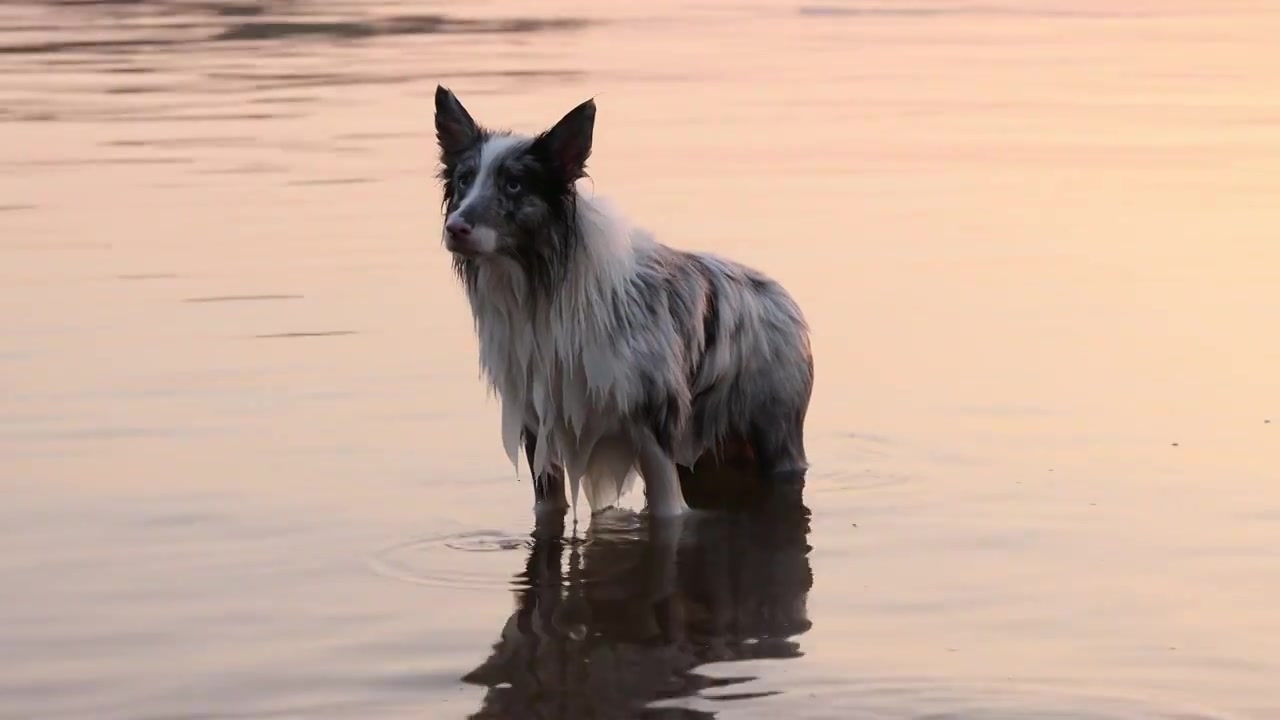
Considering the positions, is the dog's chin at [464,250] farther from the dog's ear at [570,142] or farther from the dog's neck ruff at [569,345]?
the dog's ear at [570,142]

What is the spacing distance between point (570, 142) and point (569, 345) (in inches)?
31.0

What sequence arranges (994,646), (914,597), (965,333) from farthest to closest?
Result: (965,333), (914,597), (994,646)

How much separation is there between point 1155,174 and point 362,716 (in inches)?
447

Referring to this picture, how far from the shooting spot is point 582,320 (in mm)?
8594

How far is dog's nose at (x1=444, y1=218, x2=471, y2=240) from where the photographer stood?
8.09 meters

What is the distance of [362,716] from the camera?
652 centimetres

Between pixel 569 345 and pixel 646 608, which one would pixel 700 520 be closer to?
pixel 569 345

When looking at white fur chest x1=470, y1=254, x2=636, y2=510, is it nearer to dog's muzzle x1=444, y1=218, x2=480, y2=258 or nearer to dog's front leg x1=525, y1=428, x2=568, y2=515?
dog's front leg x1=525, y1=428, x2=568, y2=515

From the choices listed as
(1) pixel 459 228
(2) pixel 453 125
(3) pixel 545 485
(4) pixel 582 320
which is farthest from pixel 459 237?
(3) pixel 545 485

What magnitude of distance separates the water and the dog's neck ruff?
0.36 m

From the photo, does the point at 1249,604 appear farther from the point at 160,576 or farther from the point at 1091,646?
the point at 160,576

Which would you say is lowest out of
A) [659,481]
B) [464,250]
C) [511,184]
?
[659,481]

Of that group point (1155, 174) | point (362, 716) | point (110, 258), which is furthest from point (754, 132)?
point (362, 716)

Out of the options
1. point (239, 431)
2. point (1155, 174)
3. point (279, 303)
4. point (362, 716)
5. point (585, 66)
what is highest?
point (585, 66)
